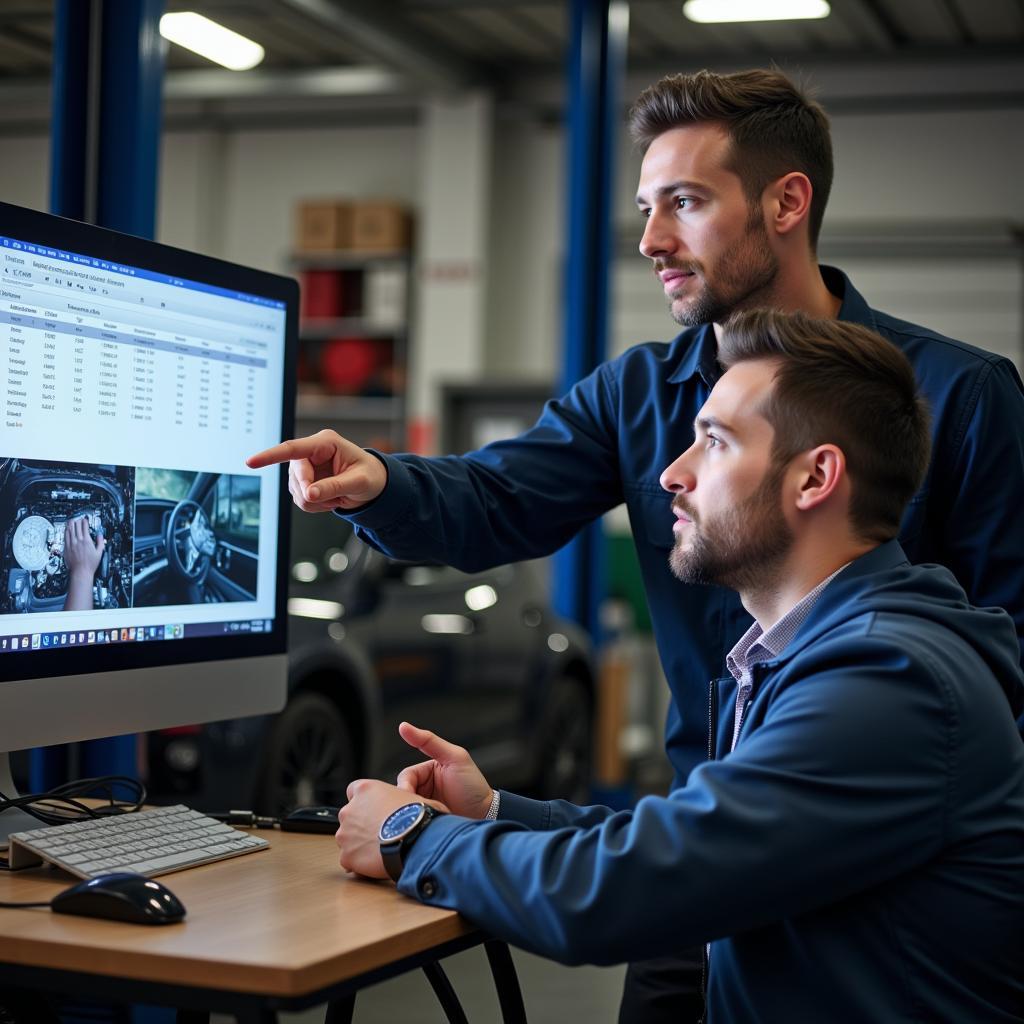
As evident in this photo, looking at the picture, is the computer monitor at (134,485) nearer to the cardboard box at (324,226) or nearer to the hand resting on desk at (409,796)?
the hand resting on desk at (409,796)

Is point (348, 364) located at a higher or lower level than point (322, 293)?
lower

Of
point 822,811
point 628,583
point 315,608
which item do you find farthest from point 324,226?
point 822,811

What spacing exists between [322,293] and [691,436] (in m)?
9.37

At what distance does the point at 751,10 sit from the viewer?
9.11 metres

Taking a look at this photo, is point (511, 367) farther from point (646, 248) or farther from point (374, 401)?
point (646, 248)

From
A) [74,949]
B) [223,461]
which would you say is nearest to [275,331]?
[223,461]

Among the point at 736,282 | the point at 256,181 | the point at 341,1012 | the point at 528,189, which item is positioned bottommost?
the point at 341,1012

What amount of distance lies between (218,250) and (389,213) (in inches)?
71.8

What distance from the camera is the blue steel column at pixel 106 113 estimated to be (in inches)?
128

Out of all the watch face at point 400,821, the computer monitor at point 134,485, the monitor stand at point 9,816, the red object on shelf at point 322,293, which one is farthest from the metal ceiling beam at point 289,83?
the watch face at point 400,821

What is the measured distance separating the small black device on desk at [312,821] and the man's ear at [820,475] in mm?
767

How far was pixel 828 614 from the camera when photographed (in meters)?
1.68

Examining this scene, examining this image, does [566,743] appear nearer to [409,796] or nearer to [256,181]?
[409,796]

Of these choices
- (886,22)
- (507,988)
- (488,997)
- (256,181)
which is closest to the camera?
(507,988)
